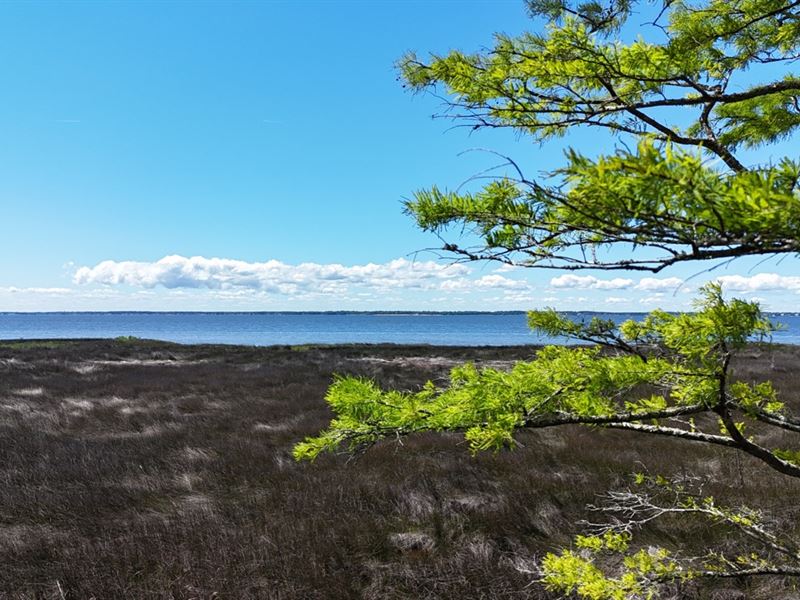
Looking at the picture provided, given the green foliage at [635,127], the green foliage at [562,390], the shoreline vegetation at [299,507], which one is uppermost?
the green foliage at [635,127]

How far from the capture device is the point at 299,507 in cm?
534

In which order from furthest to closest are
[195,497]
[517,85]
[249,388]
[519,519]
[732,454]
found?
[249,388], [732,454], [195,497], [519,519], [517,85]

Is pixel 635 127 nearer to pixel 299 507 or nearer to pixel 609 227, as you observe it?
pixel 609 227

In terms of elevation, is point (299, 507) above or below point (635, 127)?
below

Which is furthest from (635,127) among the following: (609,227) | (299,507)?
(299,507)

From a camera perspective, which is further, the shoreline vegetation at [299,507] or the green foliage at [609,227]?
the shoreline vegetation at [299,507]

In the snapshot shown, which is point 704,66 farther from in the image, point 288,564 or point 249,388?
point 249,388

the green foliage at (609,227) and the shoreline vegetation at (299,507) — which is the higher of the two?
the green foliage at (609,227)

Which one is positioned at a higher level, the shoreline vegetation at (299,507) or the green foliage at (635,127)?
the green foliage at (635,127)

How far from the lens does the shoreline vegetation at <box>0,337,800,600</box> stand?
13.0 feet

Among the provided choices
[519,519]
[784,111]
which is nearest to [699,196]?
[784,111]

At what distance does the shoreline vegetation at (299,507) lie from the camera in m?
3.96

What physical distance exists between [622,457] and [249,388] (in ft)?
38.5

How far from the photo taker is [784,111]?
115 inches
